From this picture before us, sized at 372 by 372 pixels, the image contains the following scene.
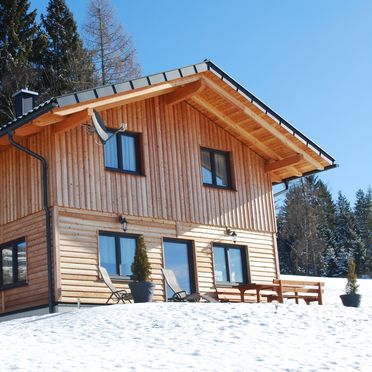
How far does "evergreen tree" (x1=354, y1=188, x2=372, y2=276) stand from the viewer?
147 feet

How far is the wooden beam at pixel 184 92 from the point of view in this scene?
17.5m

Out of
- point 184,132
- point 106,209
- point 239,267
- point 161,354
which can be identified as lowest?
point 161,354

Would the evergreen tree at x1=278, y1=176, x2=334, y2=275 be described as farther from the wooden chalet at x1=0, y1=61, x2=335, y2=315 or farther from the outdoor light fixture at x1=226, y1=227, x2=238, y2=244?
the outdoor light fixture at x1=226, y1=227, x2=238, y2=244

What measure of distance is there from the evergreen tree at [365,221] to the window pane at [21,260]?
30.9 meters

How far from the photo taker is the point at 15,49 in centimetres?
3447

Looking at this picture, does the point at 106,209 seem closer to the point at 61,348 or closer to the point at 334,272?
the point at 61,348

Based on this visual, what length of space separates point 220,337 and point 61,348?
2.28m

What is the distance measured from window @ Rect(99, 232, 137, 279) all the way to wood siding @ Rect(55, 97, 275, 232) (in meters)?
0.55

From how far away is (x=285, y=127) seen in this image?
18.6m

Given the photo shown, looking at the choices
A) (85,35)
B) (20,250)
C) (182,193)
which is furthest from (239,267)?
(85,35)

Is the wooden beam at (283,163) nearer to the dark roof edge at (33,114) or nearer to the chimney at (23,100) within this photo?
the chimney at (23,100)

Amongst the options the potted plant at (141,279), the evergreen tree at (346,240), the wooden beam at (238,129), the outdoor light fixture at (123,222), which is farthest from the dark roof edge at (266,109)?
the evergreen tree at (346,240)

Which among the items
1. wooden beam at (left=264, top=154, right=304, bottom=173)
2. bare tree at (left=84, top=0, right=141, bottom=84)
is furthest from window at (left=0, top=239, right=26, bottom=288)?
bare tree at (left=84, top=0, right=141, bottom=84)

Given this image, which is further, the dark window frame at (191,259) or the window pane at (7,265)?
the dark window frame at (191,259)
